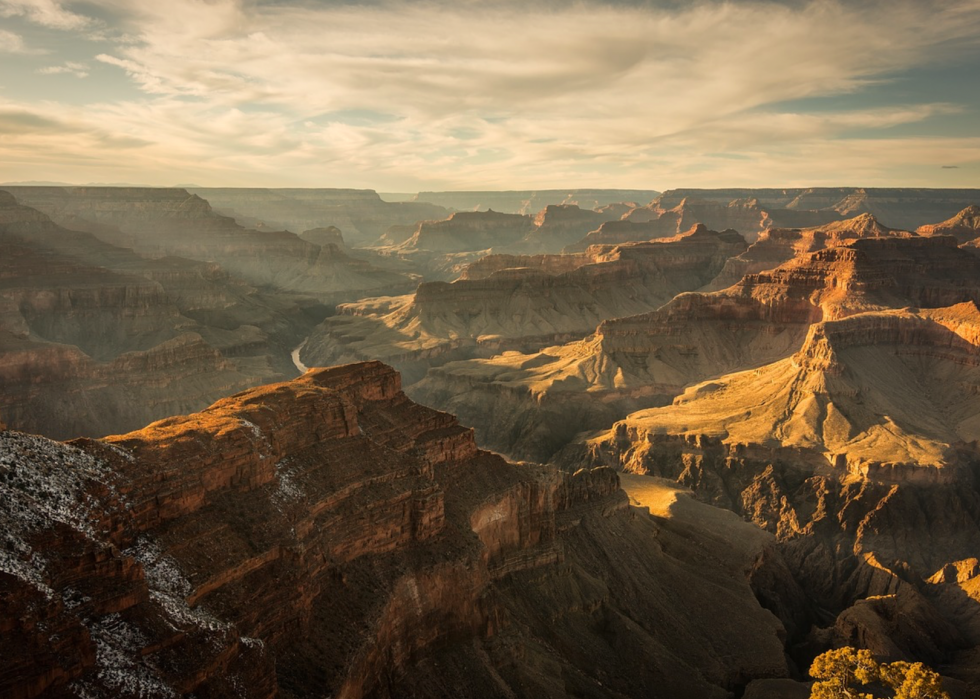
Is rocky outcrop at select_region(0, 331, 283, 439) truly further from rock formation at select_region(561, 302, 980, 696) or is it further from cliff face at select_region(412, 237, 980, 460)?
rock formation at select_region(561, 302, 980, 696)

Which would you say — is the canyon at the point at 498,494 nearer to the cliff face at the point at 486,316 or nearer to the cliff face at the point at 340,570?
the cliff face at the point at 340,570

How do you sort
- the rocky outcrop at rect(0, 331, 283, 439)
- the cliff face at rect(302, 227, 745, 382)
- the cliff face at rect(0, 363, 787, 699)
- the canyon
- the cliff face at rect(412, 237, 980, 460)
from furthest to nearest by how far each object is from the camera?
the cliff face at rect(302, 227, 745, 382)
the cliff face at rect(412, 237, 980, 460)
the rocky outcrop at rect(0, 331, 283, 439)
the canyon
the cliff face at rect(0, 363, 787, 699)

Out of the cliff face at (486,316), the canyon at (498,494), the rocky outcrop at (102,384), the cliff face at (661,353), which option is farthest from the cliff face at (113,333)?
the cliff face at (661,353)

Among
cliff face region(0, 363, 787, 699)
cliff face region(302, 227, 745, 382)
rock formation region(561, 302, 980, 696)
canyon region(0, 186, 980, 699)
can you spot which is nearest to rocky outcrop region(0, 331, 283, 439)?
canyon region(0, 186, 980, 699)

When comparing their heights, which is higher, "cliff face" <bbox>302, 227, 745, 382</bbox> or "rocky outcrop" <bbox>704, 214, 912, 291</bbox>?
"rocky outcrop" <bbox>704, 214, 912, 291</bbox>

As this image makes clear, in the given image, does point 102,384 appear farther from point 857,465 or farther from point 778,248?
point 778,248

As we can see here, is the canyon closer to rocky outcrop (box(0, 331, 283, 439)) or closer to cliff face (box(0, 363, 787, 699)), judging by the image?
cliff face (box(0, 363, 787, 699))

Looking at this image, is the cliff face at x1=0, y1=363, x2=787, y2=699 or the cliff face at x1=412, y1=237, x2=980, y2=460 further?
the cliff face at x1=412, y1=237, x2=980, y2=460

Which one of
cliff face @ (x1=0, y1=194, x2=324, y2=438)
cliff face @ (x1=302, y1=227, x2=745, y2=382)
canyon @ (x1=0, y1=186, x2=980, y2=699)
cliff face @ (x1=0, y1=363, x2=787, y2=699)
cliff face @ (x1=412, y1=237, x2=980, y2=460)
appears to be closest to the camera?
cliff face @ (x1=0, y1=363, x2=787, y2=699)
